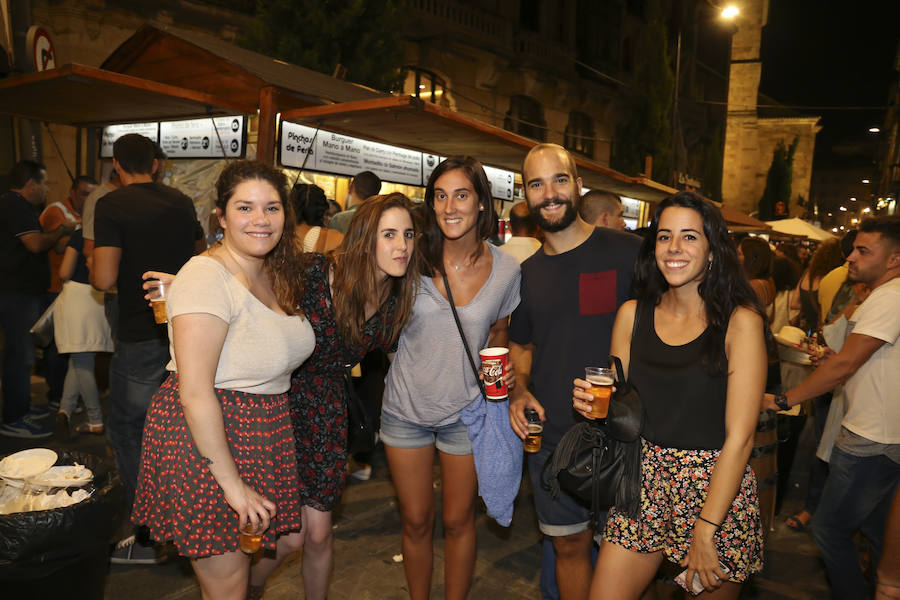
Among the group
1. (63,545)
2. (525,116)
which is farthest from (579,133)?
(63,545)

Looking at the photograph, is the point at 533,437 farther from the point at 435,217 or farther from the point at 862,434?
the point at 862,434

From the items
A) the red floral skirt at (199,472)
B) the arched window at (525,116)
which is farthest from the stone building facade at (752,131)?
the red floral skirt at (199,472)

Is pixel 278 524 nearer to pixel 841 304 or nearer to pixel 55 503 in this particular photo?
pixel 55 503

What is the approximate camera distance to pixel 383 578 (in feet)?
12.4

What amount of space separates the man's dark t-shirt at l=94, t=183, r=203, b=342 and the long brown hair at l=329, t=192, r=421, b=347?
5.05ft

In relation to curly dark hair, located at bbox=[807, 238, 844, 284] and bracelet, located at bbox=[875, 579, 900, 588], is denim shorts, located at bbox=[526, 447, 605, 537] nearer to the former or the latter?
bracelet, located at bbox=[875, 579, 900, 588]

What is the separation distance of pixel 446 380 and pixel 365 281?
63 centimetres

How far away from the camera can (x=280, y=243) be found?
2.53m

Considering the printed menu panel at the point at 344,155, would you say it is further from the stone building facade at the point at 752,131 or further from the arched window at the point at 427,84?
the stone building facade at the point at 752,131

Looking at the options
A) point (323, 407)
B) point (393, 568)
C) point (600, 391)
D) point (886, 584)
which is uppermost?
point (600, 391)

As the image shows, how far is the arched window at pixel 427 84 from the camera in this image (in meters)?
15.8

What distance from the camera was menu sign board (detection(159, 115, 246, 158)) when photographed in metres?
5.96

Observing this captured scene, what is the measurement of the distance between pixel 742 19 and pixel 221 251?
44.7 meters

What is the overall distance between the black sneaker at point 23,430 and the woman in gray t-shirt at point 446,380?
480 cm
